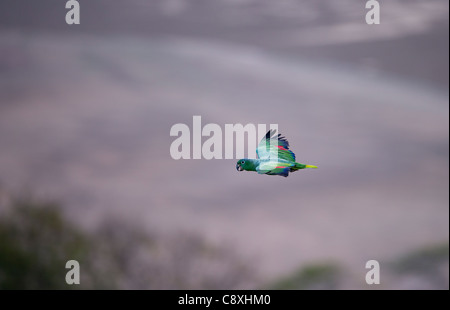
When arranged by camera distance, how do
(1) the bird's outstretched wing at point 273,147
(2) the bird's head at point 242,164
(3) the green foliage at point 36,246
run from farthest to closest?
(3) the green foliage at point 36,246 → (1) the bird's outstretched wing at point 273,147 → (2) the bird's head at point 242,164

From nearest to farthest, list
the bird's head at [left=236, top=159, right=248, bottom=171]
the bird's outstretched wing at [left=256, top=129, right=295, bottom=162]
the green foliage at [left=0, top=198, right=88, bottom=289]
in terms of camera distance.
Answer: the bird's head at [left=236, top=159, right=248, bottom=171] < the bird's outstretched wing at [left=256, top=129, right=295, bottom=162] < the green foliage at [left=0, top=198, right=88, bottom=289]

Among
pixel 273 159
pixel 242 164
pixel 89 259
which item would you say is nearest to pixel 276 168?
pixel 273 159

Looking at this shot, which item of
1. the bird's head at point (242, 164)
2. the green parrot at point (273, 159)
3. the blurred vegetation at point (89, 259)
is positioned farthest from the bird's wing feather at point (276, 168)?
the blurred vegetation at point (89, 259)

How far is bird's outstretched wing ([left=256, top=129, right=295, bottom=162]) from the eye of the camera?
198 cm

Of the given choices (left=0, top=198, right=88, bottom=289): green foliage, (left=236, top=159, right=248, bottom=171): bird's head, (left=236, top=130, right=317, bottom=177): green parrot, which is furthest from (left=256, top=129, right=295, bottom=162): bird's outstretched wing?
(left=0, top=198, right=88, bottom=289): green foliage

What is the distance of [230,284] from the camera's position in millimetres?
4094

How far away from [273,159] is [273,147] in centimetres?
6

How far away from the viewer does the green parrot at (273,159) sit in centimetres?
190

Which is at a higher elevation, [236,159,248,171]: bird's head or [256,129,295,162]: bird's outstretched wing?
[256,129,295,162]: bird's outstretched wing

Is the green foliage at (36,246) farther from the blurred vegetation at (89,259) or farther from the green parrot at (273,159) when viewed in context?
the green parrot at (273,159)

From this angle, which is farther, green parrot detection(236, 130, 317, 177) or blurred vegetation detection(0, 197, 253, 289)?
blurred vegetation detection(0, 197, 253, 289)

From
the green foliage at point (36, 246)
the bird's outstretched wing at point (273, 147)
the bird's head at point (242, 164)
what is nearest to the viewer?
the bird's head at point (242, 164)

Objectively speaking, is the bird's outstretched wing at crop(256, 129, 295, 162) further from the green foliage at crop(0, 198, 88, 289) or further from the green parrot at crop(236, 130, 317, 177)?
the green foliage at crop(0, 198, 88, 289)

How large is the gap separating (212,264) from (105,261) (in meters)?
1.02
